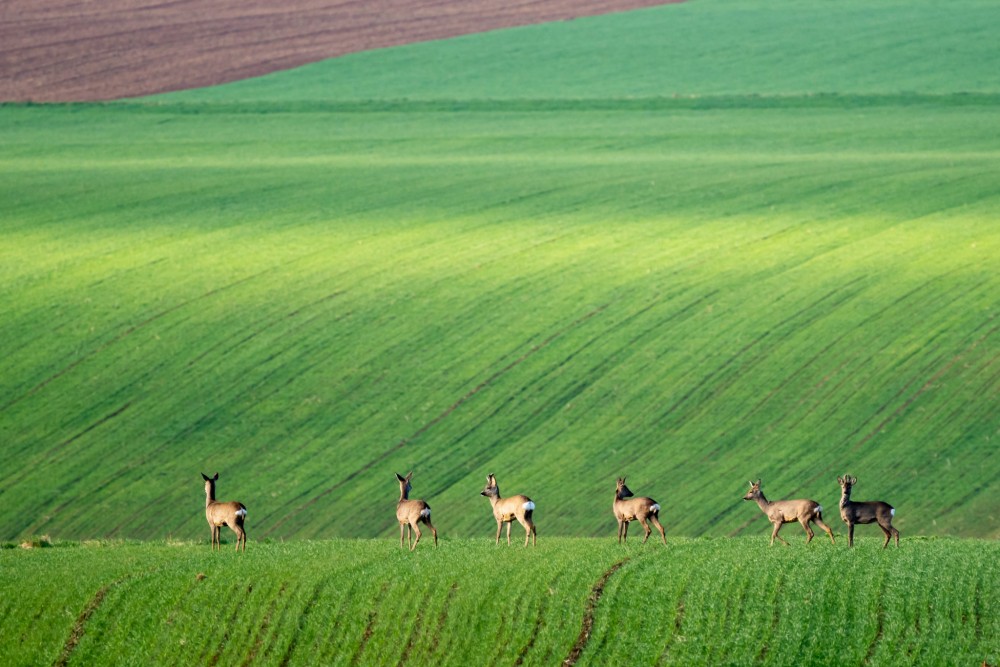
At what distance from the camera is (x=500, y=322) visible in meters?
36.4

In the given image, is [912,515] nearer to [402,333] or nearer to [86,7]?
[402,333]

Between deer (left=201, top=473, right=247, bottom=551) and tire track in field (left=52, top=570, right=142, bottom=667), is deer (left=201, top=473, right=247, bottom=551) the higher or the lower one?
the higher one

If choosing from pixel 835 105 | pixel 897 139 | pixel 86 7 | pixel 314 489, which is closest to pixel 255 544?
pixel 314 489

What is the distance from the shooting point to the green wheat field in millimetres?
18344

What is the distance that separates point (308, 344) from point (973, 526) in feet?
53.2

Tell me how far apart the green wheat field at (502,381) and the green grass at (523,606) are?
4 centimetres

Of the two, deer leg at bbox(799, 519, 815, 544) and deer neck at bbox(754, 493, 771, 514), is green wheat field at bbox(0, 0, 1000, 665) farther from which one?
deer neck at bbox(754, 493, 771, 514)

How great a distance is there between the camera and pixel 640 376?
33.3 m

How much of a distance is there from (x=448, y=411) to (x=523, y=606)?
556 inches

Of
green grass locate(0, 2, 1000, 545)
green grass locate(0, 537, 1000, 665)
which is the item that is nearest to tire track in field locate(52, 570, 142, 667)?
green grass locate(0, 537, 1000, 665)

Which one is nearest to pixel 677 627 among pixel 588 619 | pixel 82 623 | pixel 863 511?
pixel 588 619

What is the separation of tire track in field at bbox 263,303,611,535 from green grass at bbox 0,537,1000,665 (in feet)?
27.1

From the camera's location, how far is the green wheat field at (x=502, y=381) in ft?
60.2

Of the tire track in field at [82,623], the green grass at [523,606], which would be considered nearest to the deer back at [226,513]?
the green grass at [523,606]
